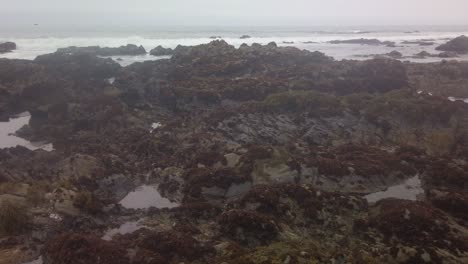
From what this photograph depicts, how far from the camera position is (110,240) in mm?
16078

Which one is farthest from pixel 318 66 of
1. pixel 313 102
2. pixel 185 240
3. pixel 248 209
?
pixel 185 240

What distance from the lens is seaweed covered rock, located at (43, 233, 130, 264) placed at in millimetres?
13992

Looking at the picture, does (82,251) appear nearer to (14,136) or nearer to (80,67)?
(14,136)

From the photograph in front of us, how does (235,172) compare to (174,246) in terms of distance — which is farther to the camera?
(235,172)

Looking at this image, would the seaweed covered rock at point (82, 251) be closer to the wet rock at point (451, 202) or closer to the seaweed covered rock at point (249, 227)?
the seaweed covered rock at point (249, 227)

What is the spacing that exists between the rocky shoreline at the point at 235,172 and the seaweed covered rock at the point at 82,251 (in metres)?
0.05

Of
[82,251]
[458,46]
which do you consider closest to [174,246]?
[82,251]

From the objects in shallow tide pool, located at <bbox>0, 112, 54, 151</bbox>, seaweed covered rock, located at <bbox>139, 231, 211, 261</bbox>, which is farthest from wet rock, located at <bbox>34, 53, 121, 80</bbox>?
seaweed covered rock, located at <bbox>139, 231, 211, 261</bbox>

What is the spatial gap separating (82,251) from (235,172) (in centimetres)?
907

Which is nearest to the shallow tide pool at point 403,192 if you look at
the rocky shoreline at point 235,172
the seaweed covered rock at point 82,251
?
the rocky shoreline at point 235,172

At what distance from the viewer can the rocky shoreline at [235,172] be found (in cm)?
1498

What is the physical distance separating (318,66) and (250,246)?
3637 centimetres

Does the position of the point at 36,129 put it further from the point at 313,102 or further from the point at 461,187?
the point at 461,187

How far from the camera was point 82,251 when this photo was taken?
46.9ft
